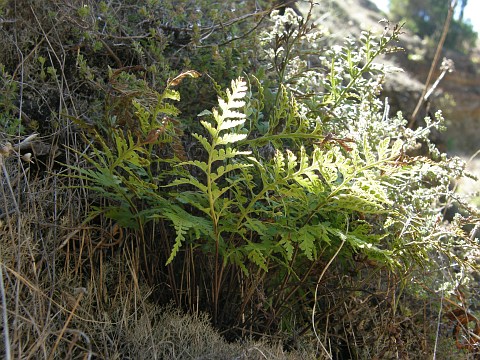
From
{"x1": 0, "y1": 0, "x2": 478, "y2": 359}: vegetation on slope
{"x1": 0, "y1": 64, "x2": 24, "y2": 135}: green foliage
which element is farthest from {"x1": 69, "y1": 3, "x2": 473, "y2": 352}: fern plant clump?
{"x1": 0, "y1": 64, "x2": 24, "y2": 135}: green foliage

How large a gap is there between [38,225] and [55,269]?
0.15 meters

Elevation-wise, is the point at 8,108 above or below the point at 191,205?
above

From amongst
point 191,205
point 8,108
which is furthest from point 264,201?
point 8,108

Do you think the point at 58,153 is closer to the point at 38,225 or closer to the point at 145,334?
the point at 38,225

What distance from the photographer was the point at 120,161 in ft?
5.27

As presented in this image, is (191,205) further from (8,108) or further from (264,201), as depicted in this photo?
(8,108)

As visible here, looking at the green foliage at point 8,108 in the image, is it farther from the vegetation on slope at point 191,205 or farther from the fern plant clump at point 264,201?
the fern plant clump at point 264,201

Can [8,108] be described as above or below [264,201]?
above

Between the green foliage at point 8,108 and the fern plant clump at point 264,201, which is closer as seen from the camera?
the fern plant clump at point 264,201

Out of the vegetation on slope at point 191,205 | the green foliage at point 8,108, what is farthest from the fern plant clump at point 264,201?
the green foliage at point 8,108

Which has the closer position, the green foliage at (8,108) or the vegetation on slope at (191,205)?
the vegetation on slope at (191,205)

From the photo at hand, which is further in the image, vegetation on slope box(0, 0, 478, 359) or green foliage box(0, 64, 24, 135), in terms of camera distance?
green foliage box(0, 64, 24, 135)

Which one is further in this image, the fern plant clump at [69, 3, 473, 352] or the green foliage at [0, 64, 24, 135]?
the green foliage at [0, 64, 24, 135]

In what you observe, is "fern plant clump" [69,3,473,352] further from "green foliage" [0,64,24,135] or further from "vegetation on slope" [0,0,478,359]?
"green foliage" [0,64,24,135]
